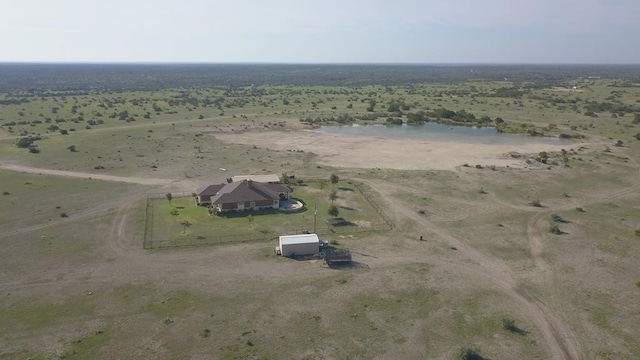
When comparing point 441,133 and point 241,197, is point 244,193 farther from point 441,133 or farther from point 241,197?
point 441,133

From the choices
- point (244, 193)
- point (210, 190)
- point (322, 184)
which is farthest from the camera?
point (322, 184)

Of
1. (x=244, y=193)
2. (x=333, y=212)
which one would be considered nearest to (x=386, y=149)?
(x=333, y=212)

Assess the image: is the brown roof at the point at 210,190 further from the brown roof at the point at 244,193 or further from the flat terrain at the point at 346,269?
the flat terrain at the point at 346,269

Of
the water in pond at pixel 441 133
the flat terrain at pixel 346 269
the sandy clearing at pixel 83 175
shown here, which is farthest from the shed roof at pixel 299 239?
the water in pond at pixel 441 133

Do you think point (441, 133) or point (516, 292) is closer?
point (516, 292)

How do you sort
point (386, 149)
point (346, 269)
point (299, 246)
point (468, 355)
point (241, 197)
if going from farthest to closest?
point (386, 149), point (241, 197), point (299, 246), point (346, 269), point (468, 355)

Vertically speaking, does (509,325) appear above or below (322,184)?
below
